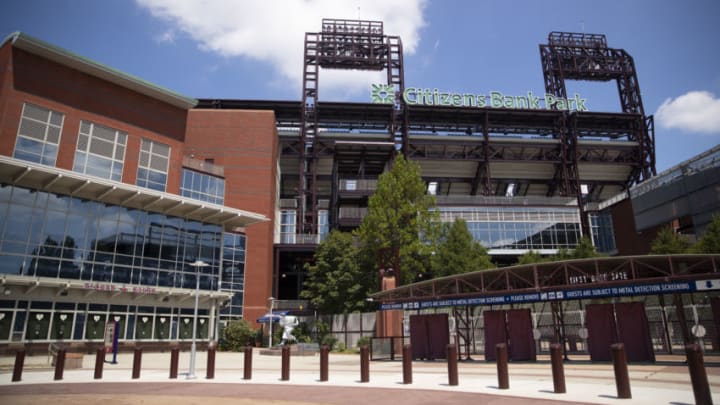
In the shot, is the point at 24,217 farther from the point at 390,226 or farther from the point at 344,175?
the point at 344,175

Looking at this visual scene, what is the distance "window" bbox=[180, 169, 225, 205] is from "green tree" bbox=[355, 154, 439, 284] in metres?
16.8

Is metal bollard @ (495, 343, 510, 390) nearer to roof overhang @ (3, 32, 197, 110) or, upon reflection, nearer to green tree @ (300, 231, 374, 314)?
green tree @ (300, 231, 374, 314)

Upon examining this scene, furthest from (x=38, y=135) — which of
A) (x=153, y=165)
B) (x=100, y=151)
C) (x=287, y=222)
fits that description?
(x=287, y=222)

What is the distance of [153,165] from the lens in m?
36.8

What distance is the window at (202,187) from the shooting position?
143 ft

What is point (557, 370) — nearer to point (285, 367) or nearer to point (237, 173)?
point (285, 367)

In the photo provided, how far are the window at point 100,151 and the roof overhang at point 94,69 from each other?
3711 mm

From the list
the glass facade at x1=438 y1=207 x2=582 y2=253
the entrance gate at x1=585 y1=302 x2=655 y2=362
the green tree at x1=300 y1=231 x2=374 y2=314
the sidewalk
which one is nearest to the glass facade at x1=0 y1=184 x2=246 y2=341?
the green tree at x1=300 y1=231 x2=374 y2=314

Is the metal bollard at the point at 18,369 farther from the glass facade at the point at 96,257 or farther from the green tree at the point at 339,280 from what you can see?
the green tree at the point at 339,280

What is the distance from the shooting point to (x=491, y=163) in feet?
233

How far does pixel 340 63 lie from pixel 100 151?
143ft

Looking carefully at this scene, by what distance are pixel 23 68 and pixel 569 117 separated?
218 ft

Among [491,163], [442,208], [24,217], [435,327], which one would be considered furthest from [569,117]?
[24,217]

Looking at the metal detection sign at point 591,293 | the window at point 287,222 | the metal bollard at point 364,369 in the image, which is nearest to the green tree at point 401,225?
the metal detection sign at point 591,293
